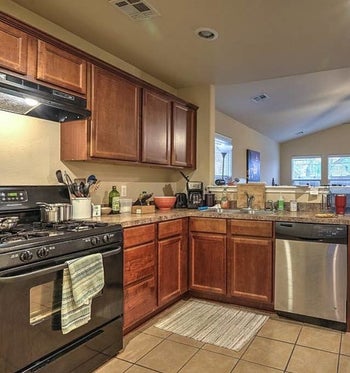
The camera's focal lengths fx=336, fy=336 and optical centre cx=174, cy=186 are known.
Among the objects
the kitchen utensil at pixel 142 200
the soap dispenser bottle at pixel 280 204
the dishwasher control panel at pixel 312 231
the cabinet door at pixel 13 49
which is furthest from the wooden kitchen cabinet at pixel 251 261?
the cabinet door at pixel 13 49

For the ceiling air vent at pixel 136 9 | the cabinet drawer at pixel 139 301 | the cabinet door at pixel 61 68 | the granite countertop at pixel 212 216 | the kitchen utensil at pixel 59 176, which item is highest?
the ceiling air vent at pixel 136 9

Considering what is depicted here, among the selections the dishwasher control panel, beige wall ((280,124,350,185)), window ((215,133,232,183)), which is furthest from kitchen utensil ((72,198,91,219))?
beige wall ((280,124,350,185))

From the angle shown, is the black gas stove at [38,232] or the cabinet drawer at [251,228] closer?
the black gas stove at [38,232]

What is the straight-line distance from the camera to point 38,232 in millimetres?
1896

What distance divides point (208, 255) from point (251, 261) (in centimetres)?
41

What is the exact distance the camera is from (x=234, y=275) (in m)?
3.04

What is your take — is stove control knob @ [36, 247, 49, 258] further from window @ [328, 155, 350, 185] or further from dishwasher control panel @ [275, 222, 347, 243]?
window @ [328, 155, 350, 185]

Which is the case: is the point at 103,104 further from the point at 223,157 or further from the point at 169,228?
the point at 223,157

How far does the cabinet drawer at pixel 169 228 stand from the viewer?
2.82 m

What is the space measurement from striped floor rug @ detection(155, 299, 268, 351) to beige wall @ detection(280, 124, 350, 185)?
743 centimetres

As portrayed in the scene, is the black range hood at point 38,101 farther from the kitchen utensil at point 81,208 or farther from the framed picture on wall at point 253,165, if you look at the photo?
the framed picture on wall at point 253,165

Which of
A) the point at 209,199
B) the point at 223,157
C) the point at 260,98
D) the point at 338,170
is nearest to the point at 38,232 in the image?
the point at 209,199

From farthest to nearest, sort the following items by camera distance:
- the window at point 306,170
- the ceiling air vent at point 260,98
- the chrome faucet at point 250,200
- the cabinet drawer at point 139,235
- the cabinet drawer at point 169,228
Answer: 1. the window at point 306,170
2. the ceiling air vent at point 260,98
3. the chrome faucet at point 250,200
4. the cabinet drawer at point 169,228
5. the cabinet drawer at point 139,235

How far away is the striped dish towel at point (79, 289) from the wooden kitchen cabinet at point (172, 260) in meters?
0.91
